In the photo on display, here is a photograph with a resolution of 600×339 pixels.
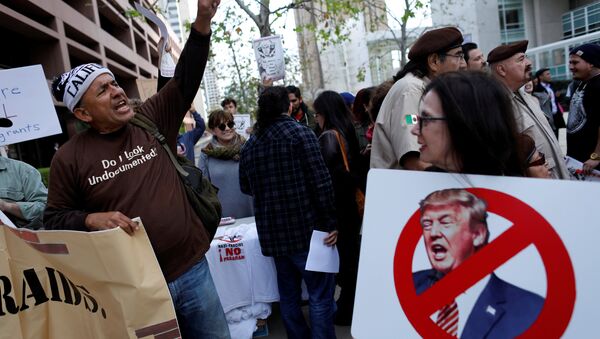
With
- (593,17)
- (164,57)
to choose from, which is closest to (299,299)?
(164,57)

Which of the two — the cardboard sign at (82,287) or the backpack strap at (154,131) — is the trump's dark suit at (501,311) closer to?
the cardboard sign at (82,287)

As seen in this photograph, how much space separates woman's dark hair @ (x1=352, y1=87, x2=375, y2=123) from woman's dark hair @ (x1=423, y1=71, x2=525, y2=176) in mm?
2772

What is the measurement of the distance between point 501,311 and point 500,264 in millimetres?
112

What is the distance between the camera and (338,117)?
11.9ft

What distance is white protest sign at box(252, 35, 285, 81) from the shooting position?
6.05 meters

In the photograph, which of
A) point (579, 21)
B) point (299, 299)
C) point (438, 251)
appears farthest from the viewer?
point (579, 21)

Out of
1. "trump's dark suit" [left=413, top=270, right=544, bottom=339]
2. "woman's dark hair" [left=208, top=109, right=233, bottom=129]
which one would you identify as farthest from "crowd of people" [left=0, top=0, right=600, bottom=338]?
"woman's dark hair" [left=208, top=109, right=233, bottom=129]

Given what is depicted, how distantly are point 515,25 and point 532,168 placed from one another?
38.6m

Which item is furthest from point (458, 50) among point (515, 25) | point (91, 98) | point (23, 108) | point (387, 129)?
point (515, 25)

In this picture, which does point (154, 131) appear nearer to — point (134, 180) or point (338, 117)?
point (134, 180)

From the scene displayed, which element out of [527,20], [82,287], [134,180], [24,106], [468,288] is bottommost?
[82,287]

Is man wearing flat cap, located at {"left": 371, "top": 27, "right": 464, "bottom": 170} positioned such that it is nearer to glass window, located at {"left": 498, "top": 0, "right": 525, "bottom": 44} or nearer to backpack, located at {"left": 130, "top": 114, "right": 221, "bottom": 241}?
backpack, located at {"left": 130, "top": 114, "right": 221, "bottom": 241}

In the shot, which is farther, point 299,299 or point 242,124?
point 242,124

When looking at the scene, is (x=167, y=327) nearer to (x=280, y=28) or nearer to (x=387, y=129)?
(x=387, y=129)
